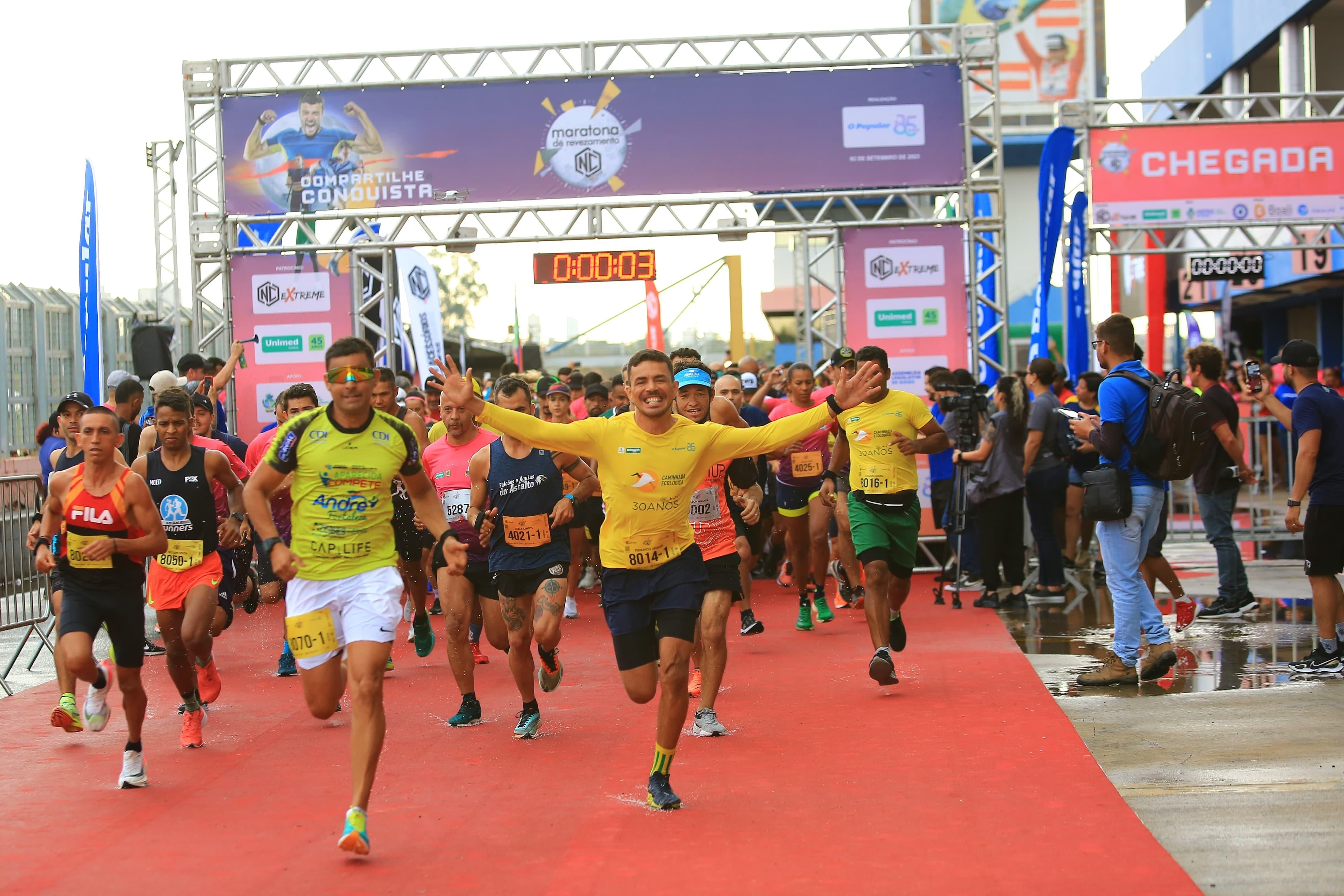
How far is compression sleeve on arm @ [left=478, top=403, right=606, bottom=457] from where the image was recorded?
567cm

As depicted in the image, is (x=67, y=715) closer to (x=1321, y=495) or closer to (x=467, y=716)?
(x=467, y=716)

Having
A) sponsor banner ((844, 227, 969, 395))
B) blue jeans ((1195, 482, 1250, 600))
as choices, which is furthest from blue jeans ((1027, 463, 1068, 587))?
sponsor banner ((844, 227, 969, 395))

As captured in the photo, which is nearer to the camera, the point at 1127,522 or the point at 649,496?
the point at 649,496

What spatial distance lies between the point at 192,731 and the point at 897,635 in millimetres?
4305

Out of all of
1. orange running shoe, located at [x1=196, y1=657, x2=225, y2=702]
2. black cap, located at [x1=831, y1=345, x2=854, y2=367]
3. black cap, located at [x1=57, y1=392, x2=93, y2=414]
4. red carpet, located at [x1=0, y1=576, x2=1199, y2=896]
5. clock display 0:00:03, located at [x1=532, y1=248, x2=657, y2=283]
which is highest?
clock display 0:00:03, located at [x1=532, y1=248, x2=657, y2=283]

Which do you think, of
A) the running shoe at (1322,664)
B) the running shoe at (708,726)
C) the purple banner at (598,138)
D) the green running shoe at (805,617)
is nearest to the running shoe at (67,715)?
the running shoe at (708,726)

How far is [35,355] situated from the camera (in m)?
16.5

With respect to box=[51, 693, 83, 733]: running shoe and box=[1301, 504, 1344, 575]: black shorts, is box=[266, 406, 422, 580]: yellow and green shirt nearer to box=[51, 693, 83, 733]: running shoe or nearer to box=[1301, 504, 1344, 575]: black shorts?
box=[51, 693, 83, 733]: running shoe

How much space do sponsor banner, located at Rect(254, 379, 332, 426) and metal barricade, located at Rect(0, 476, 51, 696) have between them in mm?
5086

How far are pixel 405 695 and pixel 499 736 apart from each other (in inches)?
59.9

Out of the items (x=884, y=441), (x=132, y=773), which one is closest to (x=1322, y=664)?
(x=884, y=441)

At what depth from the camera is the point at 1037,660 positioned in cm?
912

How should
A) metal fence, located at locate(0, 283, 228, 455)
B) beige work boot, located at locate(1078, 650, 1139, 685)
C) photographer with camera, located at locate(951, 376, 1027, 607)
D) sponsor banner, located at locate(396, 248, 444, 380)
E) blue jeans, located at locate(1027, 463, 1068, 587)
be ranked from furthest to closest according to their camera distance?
sponsor banner, located at locate(396, 248, 444, 380), metal fence, located at locate(0, 283, 228, 455), blue jeans, located at locate(1027, 463, 1068, 587), photographer with camera, located at locate(951, 376, 1027, 607), beige work boot, located at locate(1078, 650, 1139, 685)

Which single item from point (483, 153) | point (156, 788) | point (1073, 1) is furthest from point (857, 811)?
point (1073, 1)
